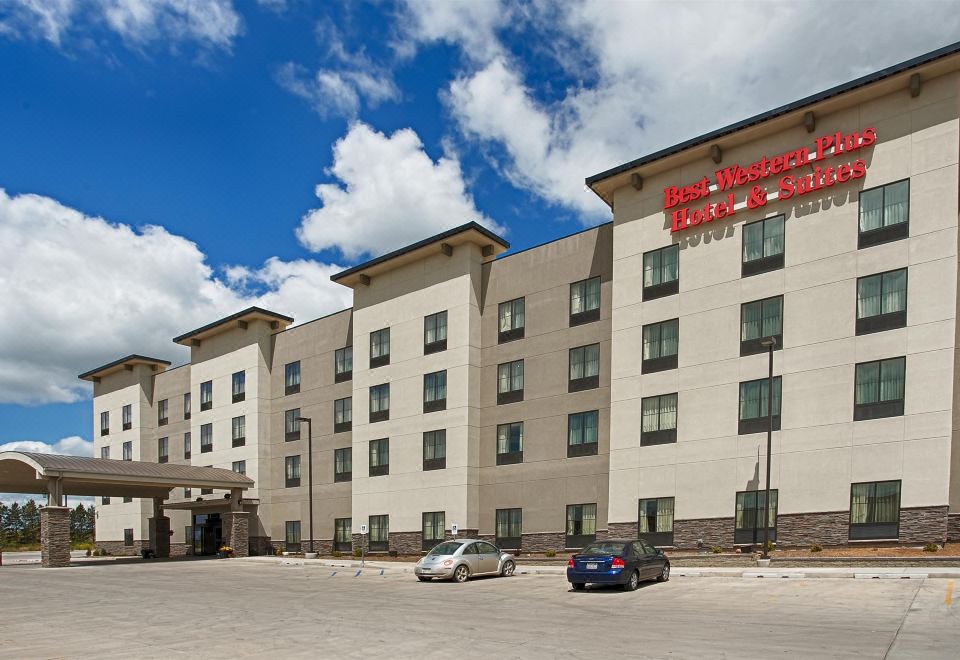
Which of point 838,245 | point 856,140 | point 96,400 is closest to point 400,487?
point 838,245

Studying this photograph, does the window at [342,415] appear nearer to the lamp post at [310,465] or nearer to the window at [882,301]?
the lamp post at [310,465]

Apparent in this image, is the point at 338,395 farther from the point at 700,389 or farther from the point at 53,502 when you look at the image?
the point at 700,389

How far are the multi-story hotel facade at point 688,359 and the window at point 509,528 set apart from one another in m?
0.16

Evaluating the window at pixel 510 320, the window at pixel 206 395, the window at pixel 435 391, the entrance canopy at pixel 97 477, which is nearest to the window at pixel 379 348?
the window at pixel 435 391

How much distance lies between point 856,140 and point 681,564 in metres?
17.9

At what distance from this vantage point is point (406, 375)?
1746 inches

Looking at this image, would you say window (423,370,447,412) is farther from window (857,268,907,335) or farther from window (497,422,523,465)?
window (857,268,907,335)

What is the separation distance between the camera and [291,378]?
53312 millimetres

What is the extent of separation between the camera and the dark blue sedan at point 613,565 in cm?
2192

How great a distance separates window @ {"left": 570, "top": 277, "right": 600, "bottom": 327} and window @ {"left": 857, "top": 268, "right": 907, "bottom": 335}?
12.1m

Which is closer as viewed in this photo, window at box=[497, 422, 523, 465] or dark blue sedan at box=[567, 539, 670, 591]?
dark blue sedan at box=[567, 539, 670, 591]

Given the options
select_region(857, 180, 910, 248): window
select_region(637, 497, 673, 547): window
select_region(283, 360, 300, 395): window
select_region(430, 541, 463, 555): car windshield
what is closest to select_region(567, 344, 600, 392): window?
select_region(637, 497, 673, 547): window

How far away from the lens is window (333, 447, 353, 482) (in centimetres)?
4812

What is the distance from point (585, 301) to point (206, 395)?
34.5 meters
